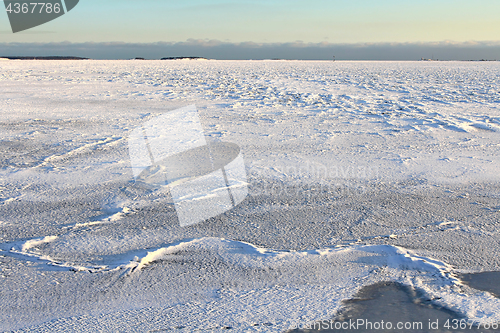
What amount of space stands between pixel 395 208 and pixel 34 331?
272cm

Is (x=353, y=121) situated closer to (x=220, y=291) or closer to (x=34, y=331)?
(x=220, y=291)

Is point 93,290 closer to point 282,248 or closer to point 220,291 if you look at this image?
point 220,291

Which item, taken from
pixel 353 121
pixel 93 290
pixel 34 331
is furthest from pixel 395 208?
pixel 353 121

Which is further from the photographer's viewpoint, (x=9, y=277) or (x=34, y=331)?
(x=9, y=277)

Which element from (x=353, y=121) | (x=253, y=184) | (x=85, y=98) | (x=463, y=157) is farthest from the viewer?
(x=85, y=98)

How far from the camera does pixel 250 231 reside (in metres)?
2.92

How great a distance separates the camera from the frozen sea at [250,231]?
2049 millimetres

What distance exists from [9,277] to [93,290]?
21.6 inches

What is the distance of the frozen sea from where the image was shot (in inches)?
80.7

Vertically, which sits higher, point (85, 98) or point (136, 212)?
point (136, 212)

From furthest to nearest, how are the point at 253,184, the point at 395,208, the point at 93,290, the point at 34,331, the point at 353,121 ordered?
the point at 353,121, the point at 253,184, the point at 395,208, the point at 93,290, the point at 34,331

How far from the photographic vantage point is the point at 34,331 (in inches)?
72.7

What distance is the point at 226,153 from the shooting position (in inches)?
191

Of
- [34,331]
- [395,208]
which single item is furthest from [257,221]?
[34,331]
